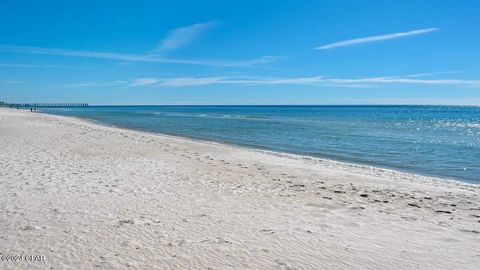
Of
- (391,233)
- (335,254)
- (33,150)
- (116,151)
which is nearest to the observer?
(335,254)

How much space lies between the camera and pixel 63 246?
600cm

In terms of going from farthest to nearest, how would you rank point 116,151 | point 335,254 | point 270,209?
point 116,151, point 270,209, point 335,254

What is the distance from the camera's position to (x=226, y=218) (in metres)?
7.84

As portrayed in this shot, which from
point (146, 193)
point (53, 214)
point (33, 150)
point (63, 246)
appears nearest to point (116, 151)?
point (33, 150)

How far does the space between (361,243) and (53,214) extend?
6.39 meters

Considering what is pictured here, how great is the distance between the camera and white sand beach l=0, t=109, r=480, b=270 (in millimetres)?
5852

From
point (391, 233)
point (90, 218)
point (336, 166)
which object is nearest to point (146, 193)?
point (90, 218)

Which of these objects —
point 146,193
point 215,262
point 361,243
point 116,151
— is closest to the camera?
point 215,262

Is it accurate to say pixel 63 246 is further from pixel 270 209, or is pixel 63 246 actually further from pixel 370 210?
pixel 370 210

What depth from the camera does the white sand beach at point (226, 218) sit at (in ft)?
19.2

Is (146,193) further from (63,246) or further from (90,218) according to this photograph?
(63,246)

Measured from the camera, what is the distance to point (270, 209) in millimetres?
8695

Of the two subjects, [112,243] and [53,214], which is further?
[53,214]

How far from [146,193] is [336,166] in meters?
10.2
